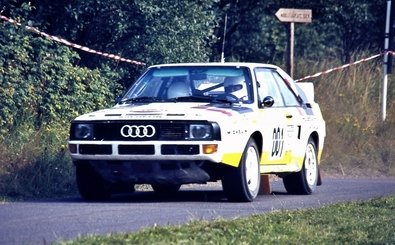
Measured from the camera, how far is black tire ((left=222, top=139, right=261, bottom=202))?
1298 centimetres

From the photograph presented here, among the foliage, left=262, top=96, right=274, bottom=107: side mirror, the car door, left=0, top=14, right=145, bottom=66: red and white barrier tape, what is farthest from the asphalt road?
left=0, top=14, right=145, bottom=66: red and white barrier tape

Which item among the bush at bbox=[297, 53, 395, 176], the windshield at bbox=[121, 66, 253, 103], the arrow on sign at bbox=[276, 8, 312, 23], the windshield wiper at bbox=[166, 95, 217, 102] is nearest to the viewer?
the windshield wiper at bbox=[166, 95, 217, 102]

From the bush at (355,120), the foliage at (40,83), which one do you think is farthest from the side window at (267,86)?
the bush at (355,120)

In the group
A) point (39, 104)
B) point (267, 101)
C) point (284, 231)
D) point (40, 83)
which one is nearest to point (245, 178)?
point (267, 101)

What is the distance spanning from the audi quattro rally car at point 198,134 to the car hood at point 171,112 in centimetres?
1

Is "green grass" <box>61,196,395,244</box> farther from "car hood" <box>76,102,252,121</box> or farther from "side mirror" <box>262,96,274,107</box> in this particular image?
"side mirror" <box>262,96,274,107</box>

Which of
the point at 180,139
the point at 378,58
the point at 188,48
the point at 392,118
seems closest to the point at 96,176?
the point at 180,139

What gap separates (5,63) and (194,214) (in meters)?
5.95

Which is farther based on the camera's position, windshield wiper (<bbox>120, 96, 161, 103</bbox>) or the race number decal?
the race number decal

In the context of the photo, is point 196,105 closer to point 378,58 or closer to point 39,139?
point 39,139

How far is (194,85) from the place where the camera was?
13930 mm

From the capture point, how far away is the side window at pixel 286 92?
1486cm

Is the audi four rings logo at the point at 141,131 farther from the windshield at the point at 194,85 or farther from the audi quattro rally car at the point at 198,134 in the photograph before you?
the windshield at the point at 194,85

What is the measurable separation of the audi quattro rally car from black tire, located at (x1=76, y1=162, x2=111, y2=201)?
11 millimetres
